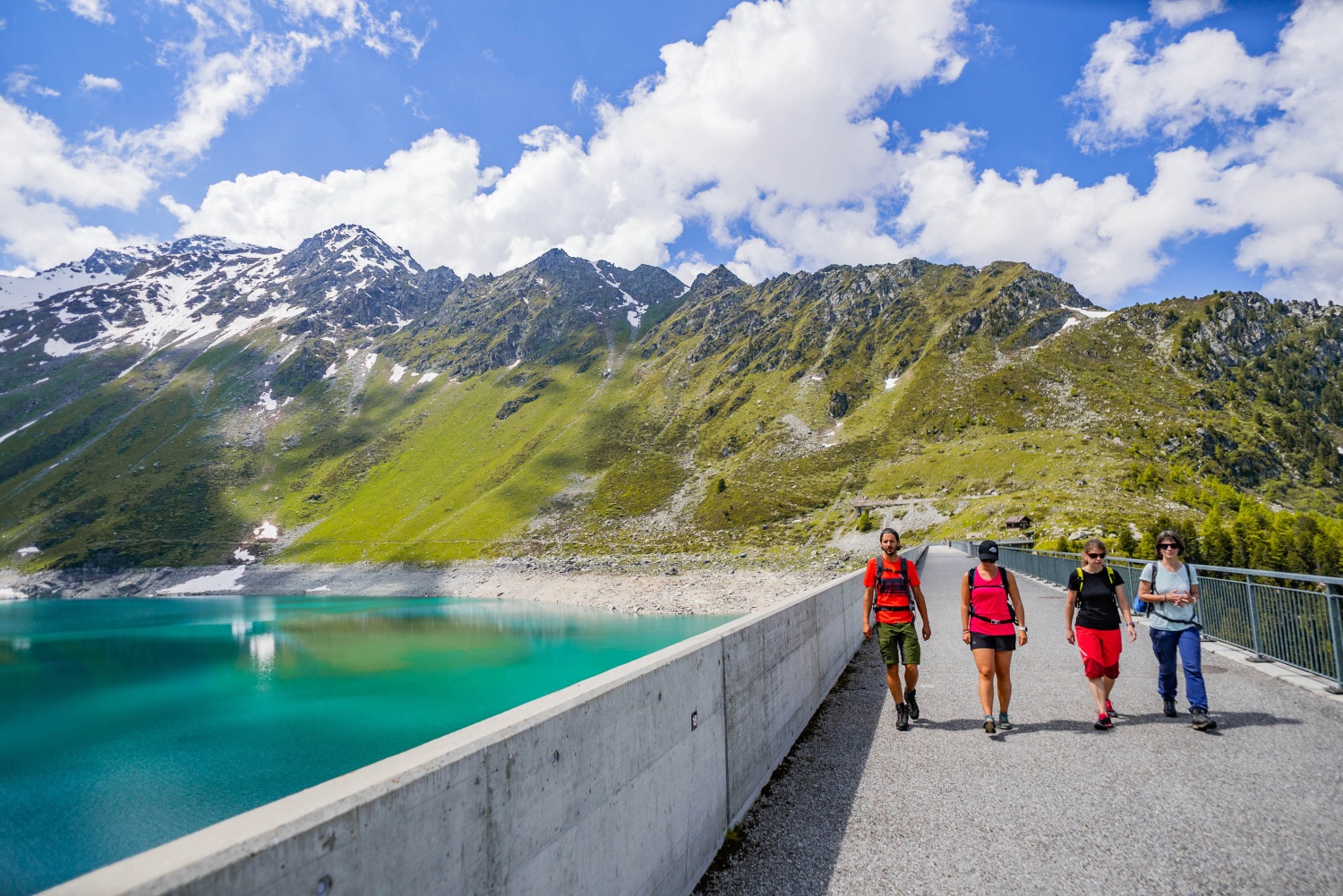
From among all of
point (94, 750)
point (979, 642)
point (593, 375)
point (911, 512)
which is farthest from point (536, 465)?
point (979, 642)

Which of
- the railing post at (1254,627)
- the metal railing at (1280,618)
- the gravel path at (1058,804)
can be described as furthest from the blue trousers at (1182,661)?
the railing post at (1254,627)

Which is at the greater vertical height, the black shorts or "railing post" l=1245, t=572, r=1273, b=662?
the black shorts

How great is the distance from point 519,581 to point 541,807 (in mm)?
85501

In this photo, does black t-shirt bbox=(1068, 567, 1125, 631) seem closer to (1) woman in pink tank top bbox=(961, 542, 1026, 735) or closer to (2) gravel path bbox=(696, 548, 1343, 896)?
(1) woman in pink tank top bbox=(961, 542, 1026, 735)

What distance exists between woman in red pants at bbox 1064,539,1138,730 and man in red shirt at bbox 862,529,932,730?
1.85 m

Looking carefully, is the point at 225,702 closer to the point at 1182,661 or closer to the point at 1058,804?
the point at 1058,804

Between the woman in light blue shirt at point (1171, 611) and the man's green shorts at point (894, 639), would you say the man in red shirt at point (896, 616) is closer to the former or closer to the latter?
the man's green shorts at point (894, 639)

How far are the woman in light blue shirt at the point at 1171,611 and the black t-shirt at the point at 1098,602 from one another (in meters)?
0.34

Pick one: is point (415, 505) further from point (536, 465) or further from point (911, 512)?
point (911, 512)

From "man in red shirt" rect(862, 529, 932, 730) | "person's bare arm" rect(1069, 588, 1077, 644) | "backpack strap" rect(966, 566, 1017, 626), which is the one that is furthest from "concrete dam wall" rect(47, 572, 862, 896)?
"person's bare arm" rect(1069, 588, 1077, 644)

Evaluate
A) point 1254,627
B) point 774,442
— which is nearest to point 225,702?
point 1254,627

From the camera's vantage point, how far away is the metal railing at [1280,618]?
8.53 meters

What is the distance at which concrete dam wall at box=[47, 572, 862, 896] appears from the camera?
6.12 feet

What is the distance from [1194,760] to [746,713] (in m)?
4.43
